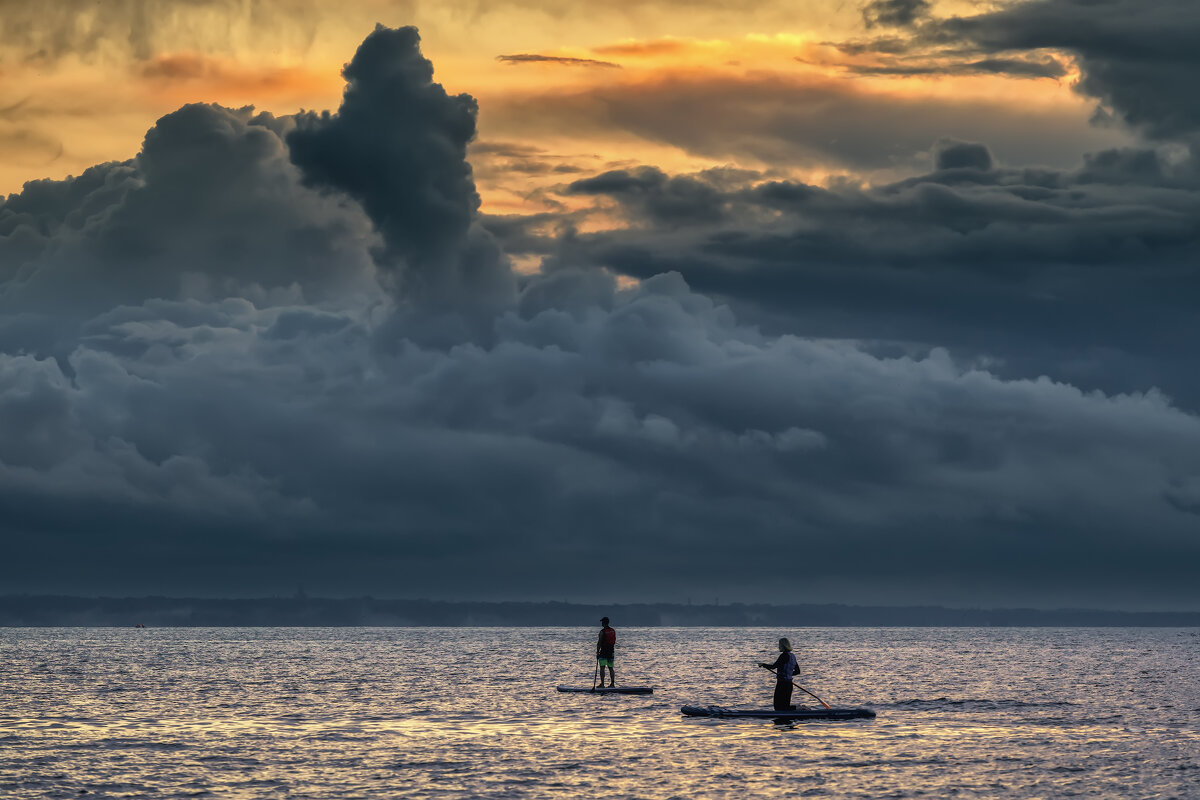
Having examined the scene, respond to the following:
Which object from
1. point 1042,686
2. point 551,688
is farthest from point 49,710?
point 1042,686

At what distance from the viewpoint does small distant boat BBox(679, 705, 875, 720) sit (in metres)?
57.5

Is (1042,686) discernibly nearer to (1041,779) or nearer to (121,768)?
(1041,779)

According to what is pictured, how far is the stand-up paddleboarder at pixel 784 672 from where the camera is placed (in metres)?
54.7

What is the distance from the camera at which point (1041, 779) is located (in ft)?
143

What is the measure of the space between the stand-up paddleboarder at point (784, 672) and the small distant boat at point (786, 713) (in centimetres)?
36

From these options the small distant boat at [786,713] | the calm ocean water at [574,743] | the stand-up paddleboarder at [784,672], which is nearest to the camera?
the calm ocean water at [574,743]

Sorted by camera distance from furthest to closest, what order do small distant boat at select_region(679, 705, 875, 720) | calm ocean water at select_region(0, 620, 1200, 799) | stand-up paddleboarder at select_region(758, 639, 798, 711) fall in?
1. small distant boat at select_region(679, 705, 875, 720)
2. stand-up paddleboarder at select_region(758, 639, 798, 711)
3. calm ocean water at select_region(0, 620, 1200, 799)

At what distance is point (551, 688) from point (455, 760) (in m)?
42.6

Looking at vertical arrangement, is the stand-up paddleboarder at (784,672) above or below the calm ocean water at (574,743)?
above

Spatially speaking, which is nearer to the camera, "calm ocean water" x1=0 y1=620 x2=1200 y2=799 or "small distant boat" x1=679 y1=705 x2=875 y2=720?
"calm ocean water" x1=0 y1=620 x2=1200 y2=799

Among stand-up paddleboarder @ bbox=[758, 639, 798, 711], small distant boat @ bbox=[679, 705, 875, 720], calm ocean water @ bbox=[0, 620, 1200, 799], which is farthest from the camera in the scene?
small distant boat @ bbox=[679, 705, 875, 720]

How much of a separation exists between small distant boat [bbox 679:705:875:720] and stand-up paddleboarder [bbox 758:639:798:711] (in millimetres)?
363

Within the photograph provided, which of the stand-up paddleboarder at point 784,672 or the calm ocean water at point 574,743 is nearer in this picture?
the calm ocean water at point 574,743

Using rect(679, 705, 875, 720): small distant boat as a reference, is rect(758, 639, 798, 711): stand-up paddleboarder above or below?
above
